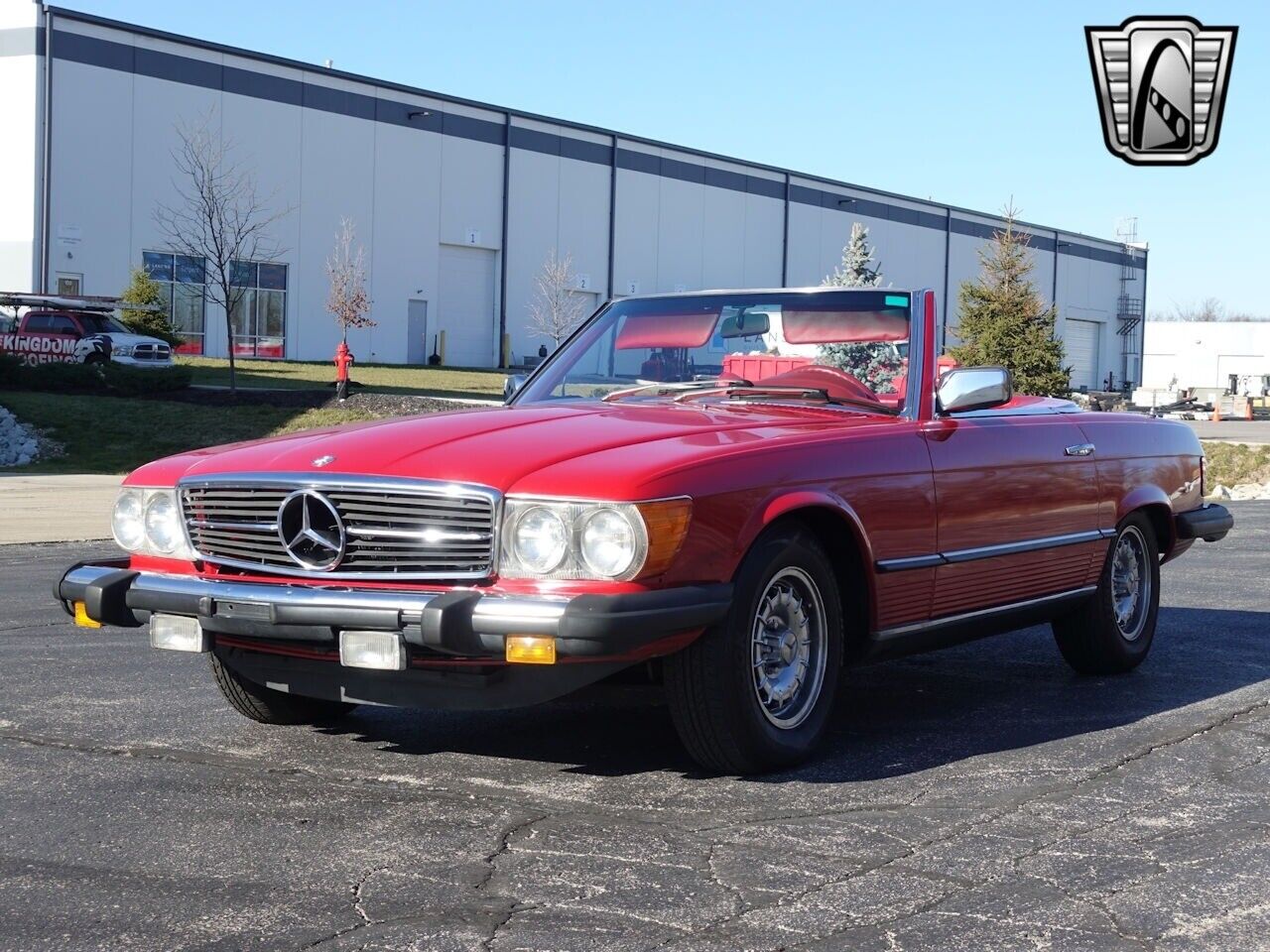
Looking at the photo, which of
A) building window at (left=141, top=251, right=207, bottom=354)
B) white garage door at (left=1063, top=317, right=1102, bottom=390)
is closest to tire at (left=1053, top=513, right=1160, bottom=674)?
building window at (left=141, top=251, right=207, bottom=354)

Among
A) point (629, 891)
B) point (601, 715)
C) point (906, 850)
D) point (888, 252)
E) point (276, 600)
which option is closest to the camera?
point (629, 891)

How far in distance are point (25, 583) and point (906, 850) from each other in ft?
25.1

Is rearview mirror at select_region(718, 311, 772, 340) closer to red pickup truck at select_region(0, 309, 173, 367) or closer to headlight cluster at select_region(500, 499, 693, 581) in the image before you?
headlight cluster at select_region(500, 499, 693, 581)

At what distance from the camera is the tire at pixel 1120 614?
7203 mm

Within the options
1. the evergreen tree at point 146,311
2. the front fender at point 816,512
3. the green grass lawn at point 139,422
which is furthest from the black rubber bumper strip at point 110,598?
the evergreen tree at point 146,311

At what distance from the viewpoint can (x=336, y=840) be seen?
4391mm

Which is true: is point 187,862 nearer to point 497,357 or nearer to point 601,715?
point 601,715

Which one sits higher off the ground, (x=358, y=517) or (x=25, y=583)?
(x=358, y=517)

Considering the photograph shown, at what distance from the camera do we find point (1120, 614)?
7.41 m

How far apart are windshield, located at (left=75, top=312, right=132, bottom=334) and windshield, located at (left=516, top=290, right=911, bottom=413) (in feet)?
99.3

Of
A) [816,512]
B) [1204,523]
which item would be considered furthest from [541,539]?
[1204,523]

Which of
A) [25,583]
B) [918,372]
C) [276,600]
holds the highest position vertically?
[918,372]

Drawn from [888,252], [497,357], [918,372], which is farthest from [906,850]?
[888,252]

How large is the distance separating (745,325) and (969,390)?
0.95 metres
